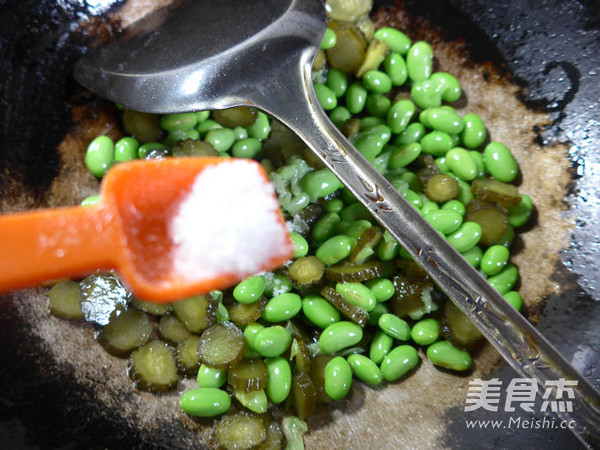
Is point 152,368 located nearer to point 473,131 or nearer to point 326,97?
point 326,97

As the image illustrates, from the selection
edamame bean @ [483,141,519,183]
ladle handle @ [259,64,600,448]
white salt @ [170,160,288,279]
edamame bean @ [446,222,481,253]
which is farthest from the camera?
edamame bean @ [483,141,519,183]

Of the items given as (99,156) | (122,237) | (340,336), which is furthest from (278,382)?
(99,156)

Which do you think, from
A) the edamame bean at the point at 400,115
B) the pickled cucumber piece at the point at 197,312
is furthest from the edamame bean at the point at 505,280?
the pickled cucumber piece at the point at 197,312

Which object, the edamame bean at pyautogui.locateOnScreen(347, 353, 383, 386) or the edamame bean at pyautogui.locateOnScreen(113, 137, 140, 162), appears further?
the edamame bean at pyautogui.locateOnScreen(113, 137, 140, 162)

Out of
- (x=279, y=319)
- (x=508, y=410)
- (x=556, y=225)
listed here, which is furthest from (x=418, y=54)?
(x=508, y=410)

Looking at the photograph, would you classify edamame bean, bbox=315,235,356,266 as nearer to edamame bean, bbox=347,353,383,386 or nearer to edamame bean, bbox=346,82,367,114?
edamame bean, bbox=347,353,383,386

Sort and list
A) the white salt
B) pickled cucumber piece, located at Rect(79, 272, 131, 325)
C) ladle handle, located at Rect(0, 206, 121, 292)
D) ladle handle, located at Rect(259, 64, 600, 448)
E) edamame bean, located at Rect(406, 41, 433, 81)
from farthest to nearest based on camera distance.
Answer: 1. edamame bean, located at Rect(406, 41, 433, 81)
2. pickled cucumber piece, located at Rect(79, 272, 131, 325)
3. ladle handle, located at Rect(259, 64, 600, 448)
4. the white salt
5. ladle handle, located at Rect(0, 206, 121, 292)

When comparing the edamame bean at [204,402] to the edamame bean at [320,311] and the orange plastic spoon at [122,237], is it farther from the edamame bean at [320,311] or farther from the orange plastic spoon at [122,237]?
the orange plastic spoon at [122,237]

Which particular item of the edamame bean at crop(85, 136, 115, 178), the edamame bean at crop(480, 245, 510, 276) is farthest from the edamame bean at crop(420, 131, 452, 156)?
the edamame bean at crop(85, 136, 115, 178)
